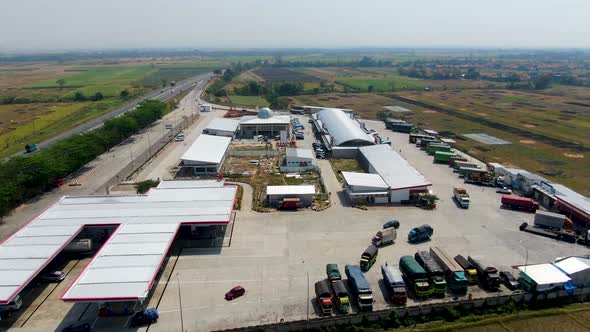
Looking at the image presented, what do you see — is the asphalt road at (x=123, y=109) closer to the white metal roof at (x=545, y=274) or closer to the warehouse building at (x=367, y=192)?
the warehouse building at (x=367, y=192)

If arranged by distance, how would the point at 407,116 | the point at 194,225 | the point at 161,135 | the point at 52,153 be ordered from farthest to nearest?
the point at 407,116 < the point at 161,135 < the point at 52,153 < the point at 194,225

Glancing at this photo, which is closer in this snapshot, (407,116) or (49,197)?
(49,197)

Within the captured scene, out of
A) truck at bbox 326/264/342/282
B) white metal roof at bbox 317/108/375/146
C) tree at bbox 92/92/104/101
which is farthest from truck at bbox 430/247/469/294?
tree at bbox 92/92/104/101

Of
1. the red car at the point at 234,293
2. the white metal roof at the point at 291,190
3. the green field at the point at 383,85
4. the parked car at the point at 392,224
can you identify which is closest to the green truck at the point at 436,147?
the white metal roof at the point at 291,190

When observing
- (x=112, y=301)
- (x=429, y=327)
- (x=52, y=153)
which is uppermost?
(x=52, y=153)

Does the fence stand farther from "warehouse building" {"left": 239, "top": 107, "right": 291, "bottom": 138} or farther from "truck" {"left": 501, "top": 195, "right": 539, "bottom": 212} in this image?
"warehouse building" {"left": 239, "top": 107, "right": 291, "bottom": 138}

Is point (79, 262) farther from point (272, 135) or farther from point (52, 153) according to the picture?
point (272, 135)

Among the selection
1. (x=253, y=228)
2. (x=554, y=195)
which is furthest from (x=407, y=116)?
(x=253, y=228)
